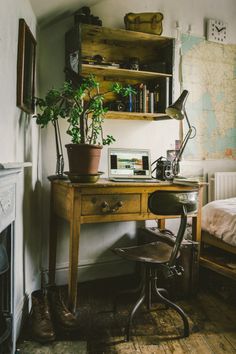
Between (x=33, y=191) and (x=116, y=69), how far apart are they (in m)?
1.15

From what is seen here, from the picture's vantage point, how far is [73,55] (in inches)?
96.7

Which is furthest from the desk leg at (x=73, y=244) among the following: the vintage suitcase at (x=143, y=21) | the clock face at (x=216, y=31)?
the clock face at (x=216, y=31)

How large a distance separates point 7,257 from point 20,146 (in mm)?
689

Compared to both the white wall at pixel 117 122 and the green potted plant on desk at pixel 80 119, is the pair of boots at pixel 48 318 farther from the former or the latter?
the green potted plant on desk at pixel 80 119

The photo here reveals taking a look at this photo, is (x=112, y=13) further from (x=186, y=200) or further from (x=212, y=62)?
Result: (x=186, y=200)

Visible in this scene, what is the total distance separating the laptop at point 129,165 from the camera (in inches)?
98.7

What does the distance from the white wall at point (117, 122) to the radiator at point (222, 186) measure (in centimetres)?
13

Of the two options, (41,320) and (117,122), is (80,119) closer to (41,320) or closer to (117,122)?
(117,122)

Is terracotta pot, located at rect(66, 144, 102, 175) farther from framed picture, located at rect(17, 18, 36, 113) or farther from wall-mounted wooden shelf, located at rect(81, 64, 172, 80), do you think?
wall-mounted wooden shelf, located at rect(81, 64, 172, 80)

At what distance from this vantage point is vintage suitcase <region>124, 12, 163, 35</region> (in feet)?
8.64

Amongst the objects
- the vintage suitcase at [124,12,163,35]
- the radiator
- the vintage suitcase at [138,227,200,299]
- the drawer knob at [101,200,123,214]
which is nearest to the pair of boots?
the drawer knob at [101,200,123,214]

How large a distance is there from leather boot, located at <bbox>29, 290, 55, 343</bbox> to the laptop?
98 cm

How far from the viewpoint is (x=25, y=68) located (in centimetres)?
196

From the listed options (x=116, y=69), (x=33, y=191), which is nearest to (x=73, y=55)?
(x=116, y=69)
